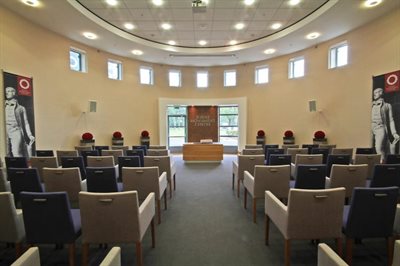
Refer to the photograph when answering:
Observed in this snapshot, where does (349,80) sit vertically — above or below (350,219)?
above

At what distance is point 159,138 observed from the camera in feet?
36.7

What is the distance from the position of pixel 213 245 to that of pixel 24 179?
2536 mm

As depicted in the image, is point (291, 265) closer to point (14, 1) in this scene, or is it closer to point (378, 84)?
point (378, 84)

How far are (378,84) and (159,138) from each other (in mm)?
8651

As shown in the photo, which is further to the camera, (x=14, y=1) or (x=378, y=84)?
(x=378, y=84)

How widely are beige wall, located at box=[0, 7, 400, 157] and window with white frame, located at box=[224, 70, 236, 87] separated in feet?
0.86

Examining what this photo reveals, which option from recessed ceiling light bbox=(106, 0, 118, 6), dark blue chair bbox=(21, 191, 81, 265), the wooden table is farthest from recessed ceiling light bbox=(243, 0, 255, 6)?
dark blue chair bbox=(21, 191, 81, 265)

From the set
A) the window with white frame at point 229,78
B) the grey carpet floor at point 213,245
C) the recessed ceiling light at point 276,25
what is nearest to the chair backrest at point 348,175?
the grey carpet floor at point 213,245

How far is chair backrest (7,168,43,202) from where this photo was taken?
9.48ft

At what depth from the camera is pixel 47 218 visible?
1.98 metres

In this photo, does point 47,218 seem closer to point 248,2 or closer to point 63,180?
point 63,180

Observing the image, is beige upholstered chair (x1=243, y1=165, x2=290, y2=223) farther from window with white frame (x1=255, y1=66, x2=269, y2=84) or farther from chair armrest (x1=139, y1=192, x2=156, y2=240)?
window with white frame (x1=255, y1=66, x2=269, y2=84)

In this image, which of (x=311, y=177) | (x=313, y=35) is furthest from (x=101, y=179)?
(x=313, y=35)

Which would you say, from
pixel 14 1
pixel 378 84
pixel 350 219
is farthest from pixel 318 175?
pixel 14 1
